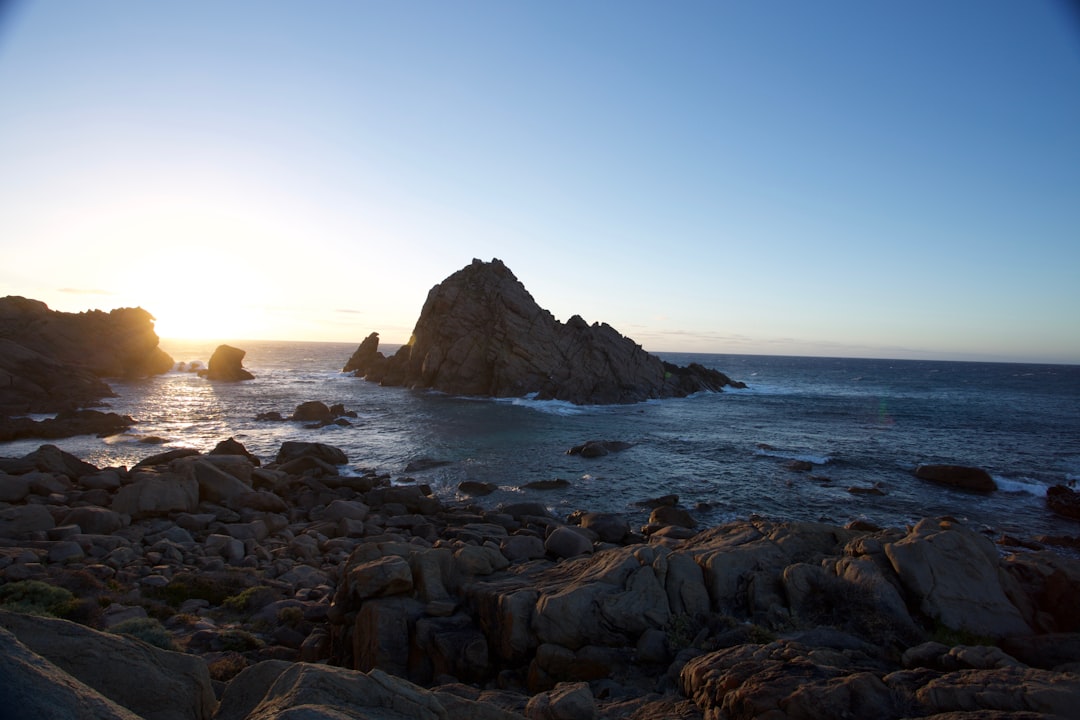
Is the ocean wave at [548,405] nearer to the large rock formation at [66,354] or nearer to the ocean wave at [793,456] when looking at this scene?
the ocean wave at [793,456]

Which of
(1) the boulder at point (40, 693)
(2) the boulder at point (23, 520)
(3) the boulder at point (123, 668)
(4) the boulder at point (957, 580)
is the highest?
(1) the boulder at point (40, 693)

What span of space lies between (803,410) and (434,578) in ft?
222

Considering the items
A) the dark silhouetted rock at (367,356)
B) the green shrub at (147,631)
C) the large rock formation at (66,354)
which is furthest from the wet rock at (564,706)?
the dark silhouetted rock at (367,356)

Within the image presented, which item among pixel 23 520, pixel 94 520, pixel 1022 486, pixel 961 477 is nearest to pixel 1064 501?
pixel 1022 486

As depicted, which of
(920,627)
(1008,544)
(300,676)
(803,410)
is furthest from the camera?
(803,410)

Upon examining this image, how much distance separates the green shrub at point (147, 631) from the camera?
10070 millimetres

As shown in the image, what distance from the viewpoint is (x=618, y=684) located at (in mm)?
9703

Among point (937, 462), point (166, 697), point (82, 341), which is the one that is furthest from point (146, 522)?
point (82, 341)

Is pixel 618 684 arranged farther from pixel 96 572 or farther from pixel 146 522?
pixel 146 522

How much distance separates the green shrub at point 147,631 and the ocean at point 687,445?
62.6 feet

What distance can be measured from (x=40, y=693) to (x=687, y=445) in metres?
44.1

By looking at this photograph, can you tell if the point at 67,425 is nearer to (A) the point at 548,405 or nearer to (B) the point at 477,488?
(B) the point at 477,488

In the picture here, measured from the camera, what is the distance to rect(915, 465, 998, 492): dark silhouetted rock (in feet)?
107

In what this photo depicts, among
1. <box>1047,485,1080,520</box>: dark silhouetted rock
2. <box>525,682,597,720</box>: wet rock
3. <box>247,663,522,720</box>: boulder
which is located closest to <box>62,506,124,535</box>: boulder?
<box>247,663,522,720</box>: boulder
